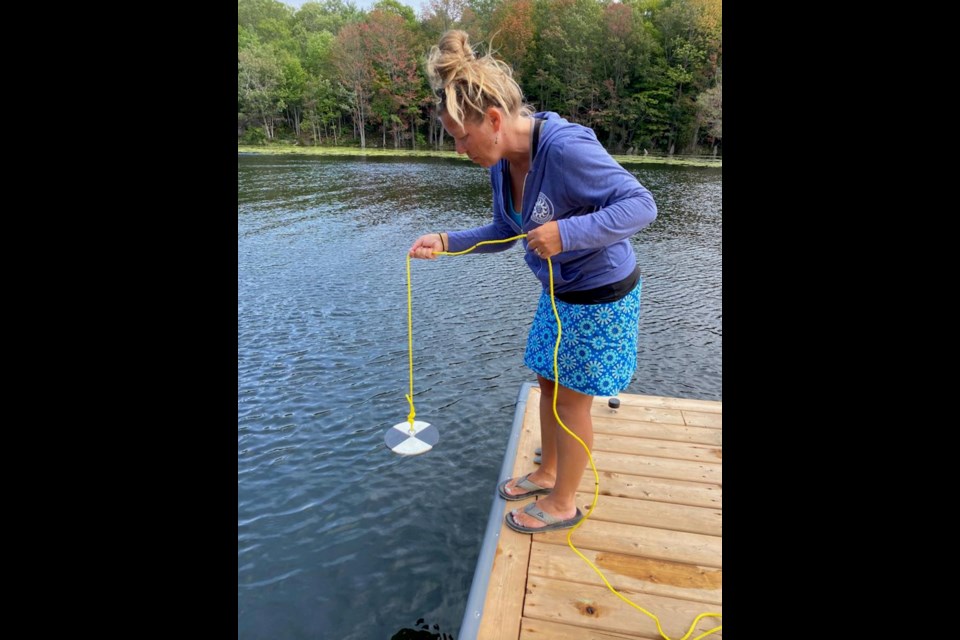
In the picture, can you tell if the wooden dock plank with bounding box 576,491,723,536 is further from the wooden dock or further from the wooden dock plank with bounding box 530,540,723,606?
the wooden dock plank with bounding box 530,540,723,606

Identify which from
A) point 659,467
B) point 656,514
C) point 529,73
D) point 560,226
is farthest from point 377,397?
point 529,73

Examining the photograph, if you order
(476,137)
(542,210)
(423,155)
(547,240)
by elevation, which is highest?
(423,155)

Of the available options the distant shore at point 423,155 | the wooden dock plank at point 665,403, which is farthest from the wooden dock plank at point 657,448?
the distant shore at point 423,155

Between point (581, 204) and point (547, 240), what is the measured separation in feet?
0.80

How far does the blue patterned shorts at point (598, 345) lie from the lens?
7.41 feet

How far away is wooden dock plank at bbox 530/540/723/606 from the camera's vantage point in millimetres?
2377

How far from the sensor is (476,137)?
2078 mm

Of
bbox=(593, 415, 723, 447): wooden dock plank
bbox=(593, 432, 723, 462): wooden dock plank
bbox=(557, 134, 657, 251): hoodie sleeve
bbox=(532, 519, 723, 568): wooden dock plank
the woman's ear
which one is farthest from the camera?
bbox=(593, 415, 723, 447): wooden dock plank

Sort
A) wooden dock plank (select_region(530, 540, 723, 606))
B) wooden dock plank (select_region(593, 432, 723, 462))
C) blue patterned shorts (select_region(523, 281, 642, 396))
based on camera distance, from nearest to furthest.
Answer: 1. blue patterned shorts (select_region(523, 281, 642, 396))
2. wooden dock plank (select_region(530, 540, 723, 606))
3. wooden dock plank (select_region(593, 432, 723, 462))

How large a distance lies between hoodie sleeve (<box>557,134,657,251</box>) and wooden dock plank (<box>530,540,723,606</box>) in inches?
60.8

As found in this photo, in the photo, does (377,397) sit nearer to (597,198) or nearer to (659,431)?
(659,431)

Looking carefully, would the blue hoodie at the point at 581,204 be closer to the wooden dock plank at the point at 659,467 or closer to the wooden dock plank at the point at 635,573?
the wooden dock plank at the point at 635,573

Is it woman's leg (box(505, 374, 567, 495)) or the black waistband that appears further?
woman's leg (box(505, 374, 567, 495))

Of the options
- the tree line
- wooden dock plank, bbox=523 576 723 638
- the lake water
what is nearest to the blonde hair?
the lake water
